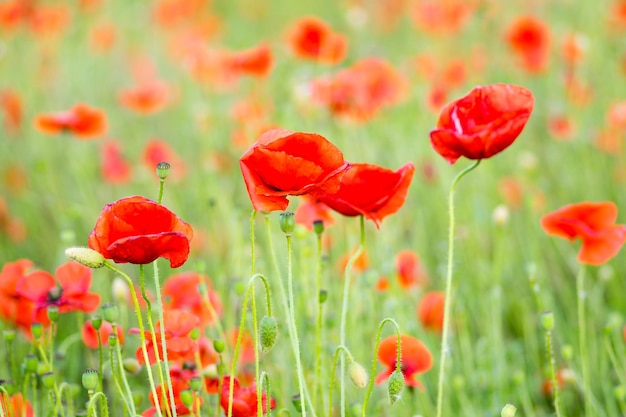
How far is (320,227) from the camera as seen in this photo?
1219mm

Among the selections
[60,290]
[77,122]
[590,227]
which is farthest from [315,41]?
[60,290]

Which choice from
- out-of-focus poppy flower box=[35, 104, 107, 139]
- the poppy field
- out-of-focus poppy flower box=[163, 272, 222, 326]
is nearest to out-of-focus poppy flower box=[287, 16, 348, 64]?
the poppy field

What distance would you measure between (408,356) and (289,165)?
49 cm

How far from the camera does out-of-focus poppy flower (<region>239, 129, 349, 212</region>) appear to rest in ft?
3.32

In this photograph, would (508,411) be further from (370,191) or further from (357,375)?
(370,191)

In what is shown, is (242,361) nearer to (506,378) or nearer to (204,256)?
(506,378)

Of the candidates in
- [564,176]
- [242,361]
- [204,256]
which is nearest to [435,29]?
[564,176]

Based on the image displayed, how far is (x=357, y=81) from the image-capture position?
88.1 inches

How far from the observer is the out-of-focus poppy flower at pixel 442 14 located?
3.03m

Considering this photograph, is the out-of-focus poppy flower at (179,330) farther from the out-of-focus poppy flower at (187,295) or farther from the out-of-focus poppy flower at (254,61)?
the out-of-focus poppy flower at (254,61)

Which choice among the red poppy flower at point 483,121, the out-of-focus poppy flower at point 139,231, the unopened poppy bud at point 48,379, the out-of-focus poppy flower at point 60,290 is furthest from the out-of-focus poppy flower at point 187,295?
the red poppy flower at point 483,121

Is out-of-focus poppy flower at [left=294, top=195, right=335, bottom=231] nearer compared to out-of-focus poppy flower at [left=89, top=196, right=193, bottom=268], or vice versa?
out-of-focus poppy flower at [left=89, top=196, right=193, bottom=268]

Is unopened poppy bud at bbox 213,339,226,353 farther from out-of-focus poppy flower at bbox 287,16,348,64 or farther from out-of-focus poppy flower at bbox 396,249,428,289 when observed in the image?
out-of-focus poppy flower at bbox 287,16,348,64

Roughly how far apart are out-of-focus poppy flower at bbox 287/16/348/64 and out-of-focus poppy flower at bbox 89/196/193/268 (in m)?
1.35
